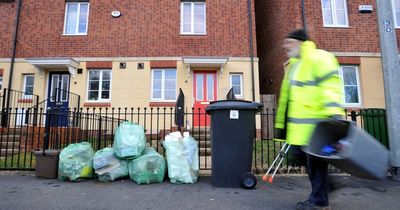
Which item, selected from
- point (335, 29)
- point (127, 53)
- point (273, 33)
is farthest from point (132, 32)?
point (335, 29)

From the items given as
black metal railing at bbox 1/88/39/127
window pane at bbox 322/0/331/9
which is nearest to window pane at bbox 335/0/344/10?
window pane at bbox 322/0/331/9

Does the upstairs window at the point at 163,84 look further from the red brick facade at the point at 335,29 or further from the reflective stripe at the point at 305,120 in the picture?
the reflective stripe at the point at 305,120

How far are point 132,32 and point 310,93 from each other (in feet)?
32.7

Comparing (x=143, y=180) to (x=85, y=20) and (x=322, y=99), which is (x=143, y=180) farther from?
(x=85, y=20)

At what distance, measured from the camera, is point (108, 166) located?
510 cm

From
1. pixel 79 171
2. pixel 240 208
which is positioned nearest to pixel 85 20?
pixel 79 171

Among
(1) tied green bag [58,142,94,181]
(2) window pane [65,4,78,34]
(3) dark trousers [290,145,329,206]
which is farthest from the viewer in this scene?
(2) window pane [65,4,78,34]

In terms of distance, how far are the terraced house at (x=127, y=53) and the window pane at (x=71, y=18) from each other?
1.7 inches

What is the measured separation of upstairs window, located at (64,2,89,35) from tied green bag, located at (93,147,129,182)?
27.3 feet

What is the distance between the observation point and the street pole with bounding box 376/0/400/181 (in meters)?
5.50

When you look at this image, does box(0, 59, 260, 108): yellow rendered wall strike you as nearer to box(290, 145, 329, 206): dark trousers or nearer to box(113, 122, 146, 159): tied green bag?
box(113, 122, 146, 159): tied green bag

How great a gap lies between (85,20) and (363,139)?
12.0 meters

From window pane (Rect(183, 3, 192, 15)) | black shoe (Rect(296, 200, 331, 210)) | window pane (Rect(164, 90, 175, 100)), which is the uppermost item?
window pane (Rect(183, 3, 192, 15))

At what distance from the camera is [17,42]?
1170cm
